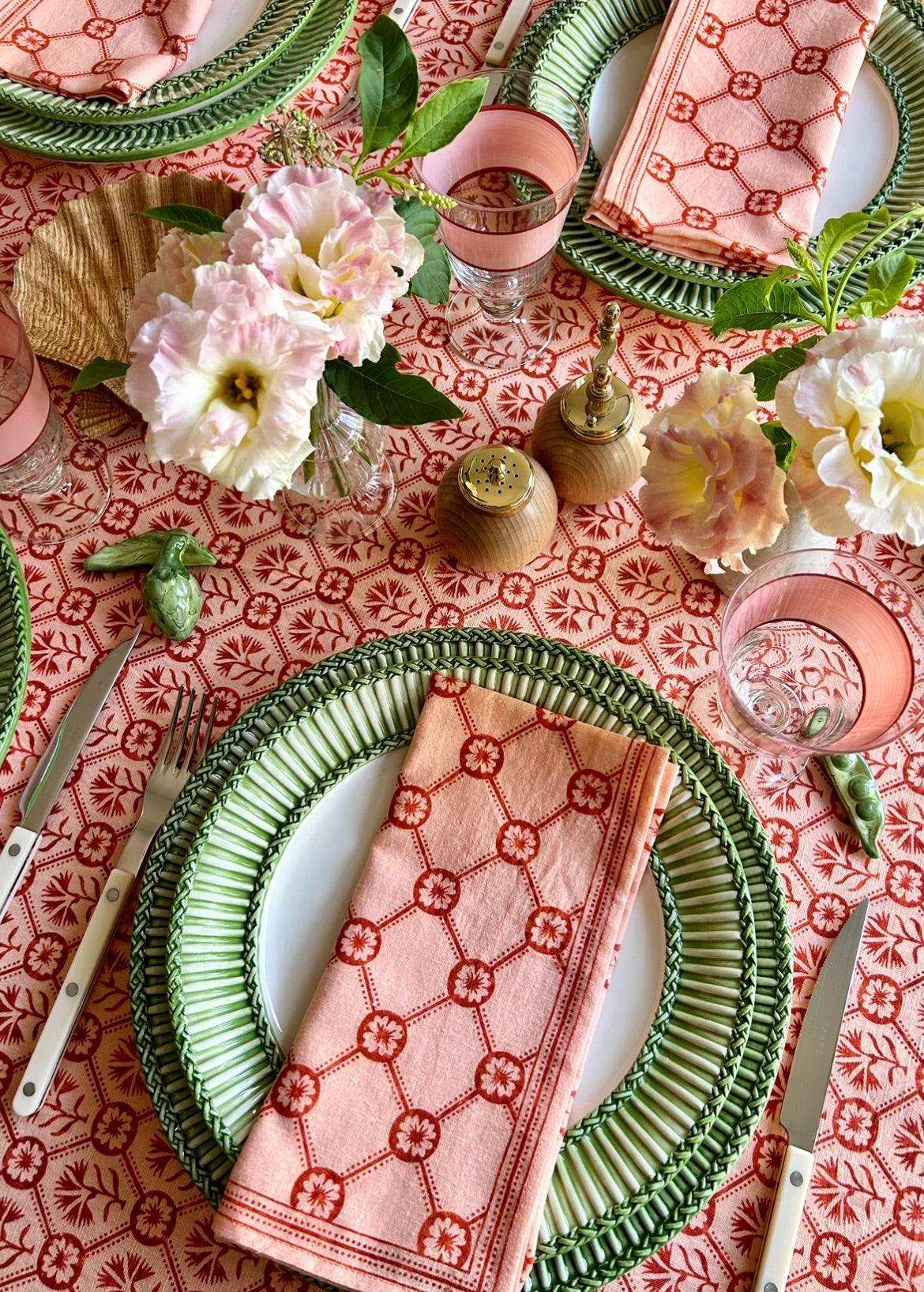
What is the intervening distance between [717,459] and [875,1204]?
51cm

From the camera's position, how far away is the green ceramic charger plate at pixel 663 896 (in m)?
0.65

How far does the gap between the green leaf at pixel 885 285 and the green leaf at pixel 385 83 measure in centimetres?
32

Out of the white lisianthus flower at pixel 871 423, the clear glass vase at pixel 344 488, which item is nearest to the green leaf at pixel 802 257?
the white lisianthus flower at pixel 871 423

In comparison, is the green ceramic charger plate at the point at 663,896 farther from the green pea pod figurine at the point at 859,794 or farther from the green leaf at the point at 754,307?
the green leaf at the point at 754,307

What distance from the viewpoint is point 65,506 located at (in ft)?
2.99

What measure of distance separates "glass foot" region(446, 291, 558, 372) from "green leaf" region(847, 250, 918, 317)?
0.33 m

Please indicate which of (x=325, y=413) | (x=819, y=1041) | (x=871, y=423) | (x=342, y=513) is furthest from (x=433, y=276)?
(x=819, y=1041)

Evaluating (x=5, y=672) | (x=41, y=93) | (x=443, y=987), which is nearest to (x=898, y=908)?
(x=443, y=987)

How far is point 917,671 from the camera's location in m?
0.70

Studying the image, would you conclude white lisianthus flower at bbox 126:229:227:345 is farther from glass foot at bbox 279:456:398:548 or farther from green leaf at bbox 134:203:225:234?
glass foot at bbox 279:456:398:548

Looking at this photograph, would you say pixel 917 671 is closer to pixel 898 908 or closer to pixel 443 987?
pixel 898 908

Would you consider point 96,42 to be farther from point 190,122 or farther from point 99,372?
point 99,372

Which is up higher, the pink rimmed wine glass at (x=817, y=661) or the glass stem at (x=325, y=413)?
the glass stem at (x=325, y=413)

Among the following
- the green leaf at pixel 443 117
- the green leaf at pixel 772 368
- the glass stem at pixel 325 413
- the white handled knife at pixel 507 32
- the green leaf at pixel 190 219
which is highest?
the white handled knife at pixel 507 32
